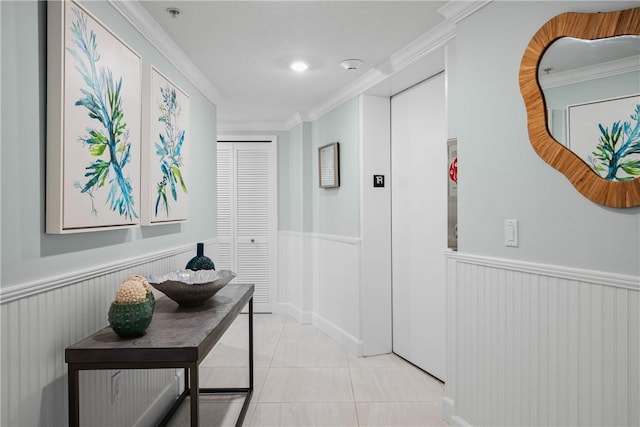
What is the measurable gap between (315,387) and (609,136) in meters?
2.42

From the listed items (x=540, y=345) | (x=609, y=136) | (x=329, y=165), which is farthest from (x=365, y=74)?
(x=540, y=345)

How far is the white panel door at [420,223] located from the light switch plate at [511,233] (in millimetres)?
988

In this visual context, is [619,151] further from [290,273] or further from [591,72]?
[290,273]

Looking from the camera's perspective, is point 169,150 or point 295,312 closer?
point 169,150

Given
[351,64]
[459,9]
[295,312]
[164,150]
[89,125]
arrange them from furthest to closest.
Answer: [295,312] < [351,64] < [164,150] < [459,9] < [89,125]

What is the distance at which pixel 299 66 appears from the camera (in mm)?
3104

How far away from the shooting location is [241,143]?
17.2 ft

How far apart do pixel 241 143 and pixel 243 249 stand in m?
1.38

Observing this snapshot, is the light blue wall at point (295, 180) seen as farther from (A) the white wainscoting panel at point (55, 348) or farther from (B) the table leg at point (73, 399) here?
(B) the table leg at point (73, 399)

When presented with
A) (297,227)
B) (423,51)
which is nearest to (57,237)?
(423,51)

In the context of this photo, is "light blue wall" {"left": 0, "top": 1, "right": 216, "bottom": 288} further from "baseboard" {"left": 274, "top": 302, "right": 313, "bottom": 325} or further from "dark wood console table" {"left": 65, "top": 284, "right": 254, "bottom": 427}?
A: "baseboard" {"left": 274, "top": 302, "right": 313, "bottom": 325}

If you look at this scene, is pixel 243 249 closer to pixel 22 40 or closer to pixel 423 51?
pixel 423 51

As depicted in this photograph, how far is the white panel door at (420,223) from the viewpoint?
3.03 meters

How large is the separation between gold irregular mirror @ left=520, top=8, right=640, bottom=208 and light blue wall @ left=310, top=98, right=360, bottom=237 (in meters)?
2.01
